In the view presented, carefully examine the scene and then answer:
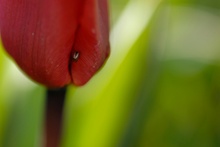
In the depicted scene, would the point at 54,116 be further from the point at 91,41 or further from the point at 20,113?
the point at 20,113

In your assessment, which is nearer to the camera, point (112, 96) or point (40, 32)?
point (40, 32)

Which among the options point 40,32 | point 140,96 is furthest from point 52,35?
point 140,96

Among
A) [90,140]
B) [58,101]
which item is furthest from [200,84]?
[58,101]

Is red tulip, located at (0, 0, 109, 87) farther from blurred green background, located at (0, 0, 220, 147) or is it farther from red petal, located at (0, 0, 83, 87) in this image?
blurred green background, located at (0, 0, 220, 147)

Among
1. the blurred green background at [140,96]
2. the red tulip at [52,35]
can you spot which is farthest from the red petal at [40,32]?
the blurred green background at [140,96]

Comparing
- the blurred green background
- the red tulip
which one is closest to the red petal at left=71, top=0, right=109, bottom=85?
the red tulip

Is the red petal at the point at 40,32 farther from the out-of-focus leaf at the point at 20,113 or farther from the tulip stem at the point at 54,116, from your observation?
the out-of-focus leaf at the point at 20,113

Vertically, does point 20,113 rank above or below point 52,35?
below
